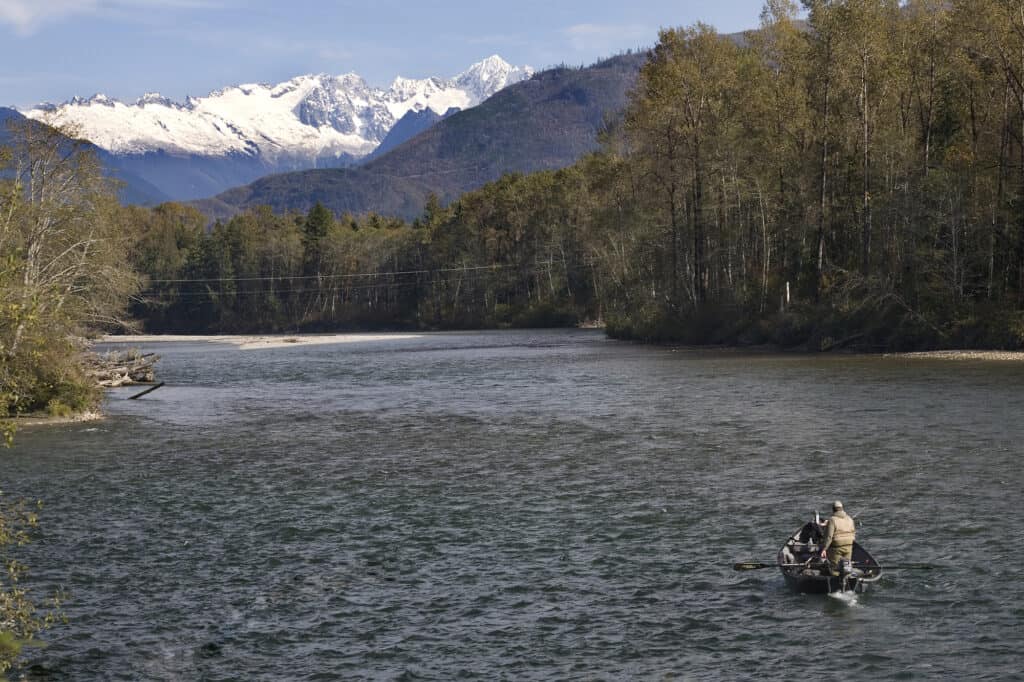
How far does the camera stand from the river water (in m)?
17.6

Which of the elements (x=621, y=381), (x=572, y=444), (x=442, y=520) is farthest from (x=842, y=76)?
(x=442, y=520)

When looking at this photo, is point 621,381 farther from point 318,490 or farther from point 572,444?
point 318,490

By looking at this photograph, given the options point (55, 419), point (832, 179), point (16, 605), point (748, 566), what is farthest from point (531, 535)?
point (832, 179)

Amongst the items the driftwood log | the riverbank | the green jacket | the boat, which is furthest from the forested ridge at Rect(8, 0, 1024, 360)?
the green jacket

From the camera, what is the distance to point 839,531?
20297mm

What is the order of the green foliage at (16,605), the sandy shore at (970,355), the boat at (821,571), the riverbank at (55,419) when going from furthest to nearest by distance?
the sandy shore at (970,355), the riverbank at (55,419), the boat at (821,571), the green foliage at (16,605)

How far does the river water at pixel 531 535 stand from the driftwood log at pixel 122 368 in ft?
49.7

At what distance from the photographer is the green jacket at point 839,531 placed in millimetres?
20234

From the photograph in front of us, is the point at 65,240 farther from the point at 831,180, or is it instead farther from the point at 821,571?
the point at 831,180

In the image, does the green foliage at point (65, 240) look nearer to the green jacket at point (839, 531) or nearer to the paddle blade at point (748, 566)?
the paddle blade at point (748, 566)

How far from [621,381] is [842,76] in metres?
31.2

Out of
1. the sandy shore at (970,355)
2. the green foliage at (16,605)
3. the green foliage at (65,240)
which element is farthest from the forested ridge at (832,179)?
the green foliage at (16,605)

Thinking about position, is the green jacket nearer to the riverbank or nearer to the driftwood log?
the riverbank

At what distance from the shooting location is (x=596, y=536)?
990 inches
